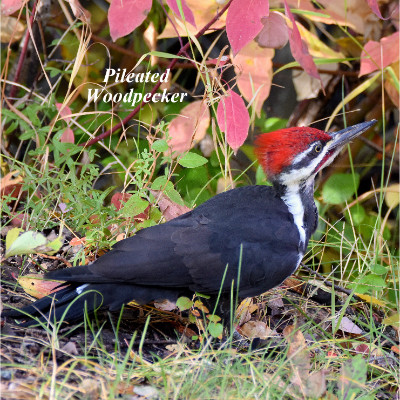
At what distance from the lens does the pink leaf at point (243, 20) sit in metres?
2.48

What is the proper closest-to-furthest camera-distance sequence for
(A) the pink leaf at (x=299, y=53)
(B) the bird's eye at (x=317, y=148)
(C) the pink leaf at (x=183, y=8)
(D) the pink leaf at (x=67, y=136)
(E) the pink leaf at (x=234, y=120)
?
1. (C) the pink leaf at (x=183, y=8)
2. (A) the pink leaf at (x=299, y=53)
3. (E) the pink leaf at (x=234, y=120)
4. (B) the bird's eye at (x=317, y=148)
5. (D) the pink leaf at (x=67, y=136)

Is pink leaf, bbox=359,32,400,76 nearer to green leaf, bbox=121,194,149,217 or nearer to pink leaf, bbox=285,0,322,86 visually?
pink leaf, bbox=285,0,322,86

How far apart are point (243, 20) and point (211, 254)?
89cm

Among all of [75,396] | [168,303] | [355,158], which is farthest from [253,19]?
[355,158]

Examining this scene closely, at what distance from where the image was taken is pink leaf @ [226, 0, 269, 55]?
2484 millimetres

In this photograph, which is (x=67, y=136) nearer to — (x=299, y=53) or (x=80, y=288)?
(x=80, y=288)

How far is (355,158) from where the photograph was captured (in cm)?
473

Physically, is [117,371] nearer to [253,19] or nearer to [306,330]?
[306,330]

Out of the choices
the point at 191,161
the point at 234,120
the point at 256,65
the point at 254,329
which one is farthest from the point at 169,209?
the point at 256,65

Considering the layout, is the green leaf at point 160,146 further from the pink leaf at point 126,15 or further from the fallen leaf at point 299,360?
the fallen leaf at point 299,360

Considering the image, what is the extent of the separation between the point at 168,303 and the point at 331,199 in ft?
4.70

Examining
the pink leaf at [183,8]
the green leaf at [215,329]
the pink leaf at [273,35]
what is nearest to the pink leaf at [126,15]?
the pink leaf at [183,8]

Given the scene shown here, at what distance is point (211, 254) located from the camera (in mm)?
2652

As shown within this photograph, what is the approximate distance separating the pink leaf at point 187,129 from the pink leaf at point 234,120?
1.08 feet
